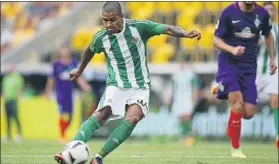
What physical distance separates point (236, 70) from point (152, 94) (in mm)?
12926

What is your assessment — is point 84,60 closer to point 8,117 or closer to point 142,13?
point 8,117

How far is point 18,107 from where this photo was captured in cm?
2311

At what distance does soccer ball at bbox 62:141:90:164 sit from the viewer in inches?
325

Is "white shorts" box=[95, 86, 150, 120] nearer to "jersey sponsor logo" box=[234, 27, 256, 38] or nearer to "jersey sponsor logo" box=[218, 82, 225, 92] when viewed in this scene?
"jersey sponsor logo" box=[218, 82, 225, 92]

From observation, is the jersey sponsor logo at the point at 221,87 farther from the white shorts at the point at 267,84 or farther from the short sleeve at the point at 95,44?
the white shorts at the point at 267,84

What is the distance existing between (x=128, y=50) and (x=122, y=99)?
570 mm

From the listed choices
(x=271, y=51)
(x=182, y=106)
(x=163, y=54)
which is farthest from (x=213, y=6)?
(x=271, y=51)

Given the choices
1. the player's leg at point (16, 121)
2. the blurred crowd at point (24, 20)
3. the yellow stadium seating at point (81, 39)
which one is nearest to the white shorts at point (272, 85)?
the player's leg at point (16, 121)

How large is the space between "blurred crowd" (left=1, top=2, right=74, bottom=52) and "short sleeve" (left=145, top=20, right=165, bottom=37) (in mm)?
18035

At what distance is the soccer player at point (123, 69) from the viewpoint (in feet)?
28.6

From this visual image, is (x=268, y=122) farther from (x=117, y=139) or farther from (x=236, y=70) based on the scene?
(x=117, y=139)

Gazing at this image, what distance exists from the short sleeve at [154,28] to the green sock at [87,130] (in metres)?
1.17

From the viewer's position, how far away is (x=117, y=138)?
8.67 m

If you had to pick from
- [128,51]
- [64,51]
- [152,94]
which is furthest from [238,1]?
[152,94]
